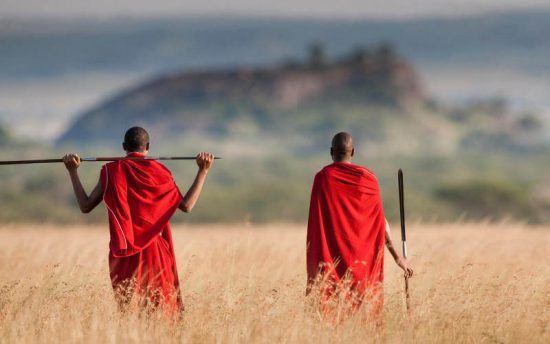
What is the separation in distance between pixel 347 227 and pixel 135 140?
6.77 feet

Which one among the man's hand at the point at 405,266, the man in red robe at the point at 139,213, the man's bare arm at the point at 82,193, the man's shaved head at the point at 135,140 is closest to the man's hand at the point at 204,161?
the man in red robe at the point at 139,213

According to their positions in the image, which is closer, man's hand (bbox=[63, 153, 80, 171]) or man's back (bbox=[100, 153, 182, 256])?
man's back (bbox=[100, 153, 182, 256])

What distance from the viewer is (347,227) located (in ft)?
30.5

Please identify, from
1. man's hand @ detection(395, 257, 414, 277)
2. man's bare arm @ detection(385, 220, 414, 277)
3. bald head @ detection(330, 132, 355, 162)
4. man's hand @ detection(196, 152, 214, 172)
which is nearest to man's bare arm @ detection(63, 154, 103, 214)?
man's hand @ detection(196, 152, 214, 172)

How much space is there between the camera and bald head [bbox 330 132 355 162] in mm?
9188

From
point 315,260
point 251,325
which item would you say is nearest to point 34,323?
point 251,325

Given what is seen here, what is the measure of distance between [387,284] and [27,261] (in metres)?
4.65

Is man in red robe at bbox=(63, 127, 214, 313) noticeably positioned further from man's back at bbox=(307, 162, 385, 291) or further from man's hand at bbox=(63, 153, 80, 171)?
man's back at bbox=(307, 162, 385, 291)

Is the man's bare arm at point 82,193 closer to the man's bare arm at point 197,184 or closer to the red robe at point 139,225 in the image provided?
the red robe at point 139,225

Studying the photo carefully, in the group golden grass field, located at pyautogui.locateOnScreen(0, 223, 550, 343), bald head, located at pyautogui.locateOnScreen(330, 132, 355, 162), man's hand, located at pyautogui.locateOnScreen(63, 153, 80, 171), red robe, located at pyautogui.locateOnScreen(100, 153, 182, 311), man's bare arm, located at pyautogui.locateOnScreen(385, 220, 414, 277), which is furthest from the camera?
man's bare arm, located at pyautogui.locateOnScreen(385, 220, 414, 277)

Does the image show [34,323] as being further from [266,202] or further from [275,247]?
[266,202]

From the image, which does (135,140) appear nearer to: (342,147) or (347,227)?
(342,147)

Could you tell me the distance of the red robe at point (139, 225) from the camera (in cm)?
863

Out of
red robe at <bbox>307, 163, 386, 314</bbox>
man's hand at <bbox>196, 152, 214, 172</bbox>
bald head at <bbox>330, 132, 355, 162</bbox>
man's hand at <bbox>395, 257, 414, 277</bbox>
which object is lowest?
man's hand at <bbox>395, 257, 414, 277</bbox>
